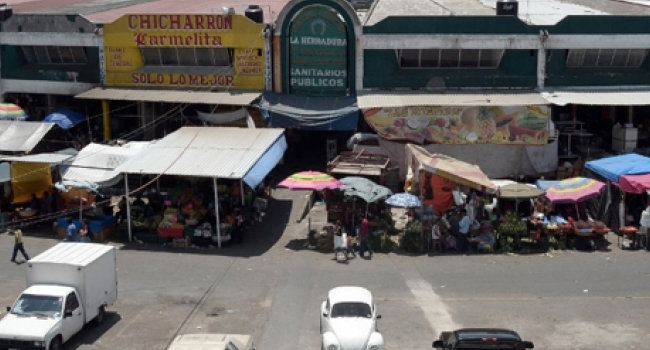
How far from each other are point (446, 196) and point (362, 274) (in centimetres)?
466

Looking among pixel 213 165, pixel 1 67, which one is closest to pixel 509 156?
pixel 213 165

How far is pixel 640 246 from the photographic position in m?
28.6

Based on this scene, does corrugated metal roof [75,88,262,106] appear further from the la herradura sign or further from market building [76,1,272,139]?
the la herradura sign

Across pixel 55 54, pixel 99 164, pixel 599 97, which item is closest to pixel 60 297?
pixel 99 164

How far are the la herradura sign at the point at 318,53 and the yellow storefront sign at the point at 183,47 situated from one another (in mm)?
1426

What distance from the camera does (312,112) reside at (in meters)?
34.5

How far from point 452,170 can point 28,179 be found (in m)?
14.5

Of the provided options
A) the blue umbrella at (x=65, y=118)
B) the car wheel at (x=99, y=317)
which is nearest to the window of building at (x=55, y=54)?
the blue umbrella at (x=65, y=118)

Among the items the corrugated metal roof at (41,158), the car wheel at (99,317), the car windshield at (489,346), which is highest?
the corrugated metal roof at (41,158)

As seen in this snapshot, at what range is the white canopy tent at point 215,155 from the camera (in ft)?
93.7

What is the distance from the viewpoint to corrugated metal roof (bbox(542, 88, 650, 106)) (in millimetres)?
34219

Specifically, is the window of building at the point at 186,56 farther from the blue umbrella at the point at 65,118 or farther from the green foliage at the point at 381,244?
the green foliage at the point at 381,244

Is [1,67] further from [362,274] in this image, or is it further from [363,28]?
[362,274]

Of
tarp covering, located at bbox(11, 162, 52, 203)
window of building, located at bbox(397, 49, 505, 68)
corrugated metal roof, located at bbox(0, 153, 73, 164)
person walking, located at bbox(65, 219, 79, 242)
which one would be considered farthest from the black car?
window of building, located at bbox(397, 49, 505, 68)
